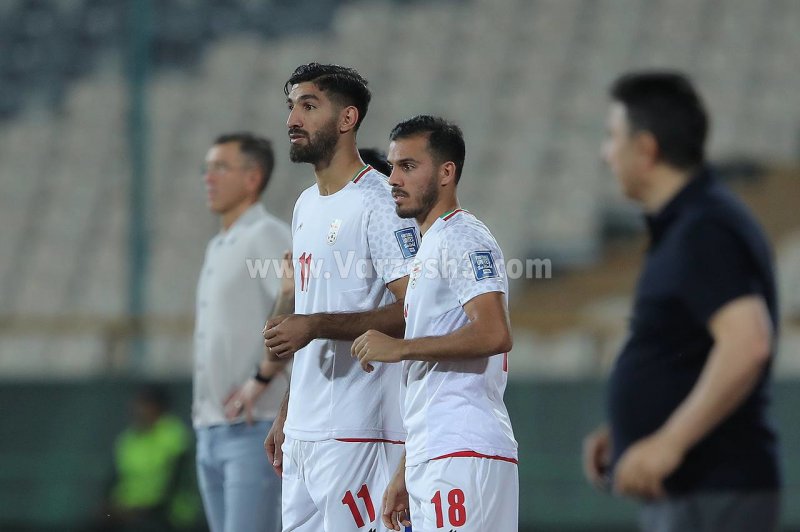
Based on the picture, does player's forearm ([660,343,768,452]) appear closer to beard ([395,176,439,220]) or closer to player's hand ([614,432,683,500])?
player's hand ([614,432,683,500])

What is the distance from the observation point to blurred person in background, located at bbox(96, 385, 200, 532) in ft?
28.5

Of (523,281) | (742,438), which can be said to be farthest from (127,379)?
(742,438)

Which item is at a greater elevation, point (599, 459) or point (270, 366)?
point (270, 366)

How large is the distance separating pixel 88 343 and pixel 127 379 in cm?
82

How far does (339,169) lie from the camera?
4.34 m

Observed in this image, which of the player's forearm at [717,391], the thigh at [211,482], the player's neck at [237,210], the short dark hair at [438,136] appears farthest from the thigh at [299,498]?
the player's forearm at [717,391]

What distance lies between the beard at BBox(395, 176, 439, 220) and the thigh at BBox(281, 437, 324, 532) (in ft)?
2.83

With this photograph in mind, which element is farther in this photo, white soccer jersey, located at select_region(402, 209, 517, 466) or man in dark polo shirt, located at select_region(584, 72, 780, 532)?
white soccer jersey, located at select_region(402, 209, 517, 466)

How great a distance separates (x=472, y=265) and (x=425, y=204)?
→ 0.99 ft

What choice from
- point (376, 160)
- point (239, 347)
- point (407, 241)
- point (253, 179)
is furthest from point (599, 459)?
point (253, 179)

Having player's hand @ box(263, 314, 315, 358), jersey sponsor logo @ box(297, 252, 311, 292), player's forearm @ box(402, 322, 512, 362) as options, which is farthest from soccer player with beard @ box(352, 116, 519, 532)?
jersey sponsor logo @ box(297, 252, 311, 292)

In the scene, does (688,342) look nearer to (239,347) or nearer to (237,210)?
(239,347)

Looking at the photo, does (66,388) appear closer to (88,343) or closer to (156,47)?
(88,343)

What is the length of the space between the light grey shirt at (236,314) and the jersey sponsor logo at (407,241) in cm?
120
